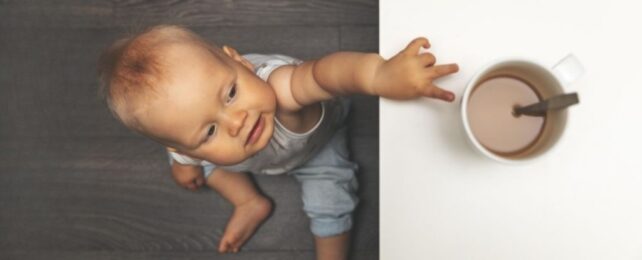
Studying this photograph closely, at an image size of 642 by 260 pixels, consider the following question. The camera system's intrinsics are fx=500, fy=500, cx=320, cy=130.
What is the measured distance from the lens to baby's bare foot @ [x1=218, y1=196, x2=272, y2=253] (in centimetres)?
97

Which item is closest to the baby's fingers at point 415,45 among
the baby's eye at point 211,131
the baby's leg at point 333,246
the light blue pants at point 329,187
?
the baby's eye at point 211,131

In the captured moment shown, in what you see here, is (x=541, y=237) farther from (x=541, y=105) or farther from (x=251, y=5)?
(x=251, y=5)

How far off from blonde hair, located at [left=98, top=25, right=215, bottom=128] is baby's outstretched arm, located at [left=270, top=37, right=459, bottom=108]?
0.14 m

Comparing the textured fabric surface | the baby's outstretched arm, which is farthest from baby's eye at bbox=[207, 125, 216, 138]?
the textured fabric surface

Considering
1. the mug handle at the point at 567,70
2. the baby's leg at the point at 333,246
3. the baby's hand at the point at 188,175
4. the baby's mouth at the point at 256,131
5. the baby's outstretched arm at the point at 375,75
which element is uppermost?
the mug handle at the point at 567,70

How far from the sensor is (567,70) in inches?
15.6

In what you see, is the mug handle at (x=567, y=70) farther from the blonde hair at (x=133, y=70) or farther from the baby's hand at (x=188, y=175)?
the baby's hand at (x=188, y=175)

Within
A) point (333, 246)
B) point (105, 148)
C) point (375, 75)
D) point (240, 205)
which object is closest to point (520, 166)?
point (375, 75)

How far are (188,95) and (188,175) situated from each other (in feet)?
1.56

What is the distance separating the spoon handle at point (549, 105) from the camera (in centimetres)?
38

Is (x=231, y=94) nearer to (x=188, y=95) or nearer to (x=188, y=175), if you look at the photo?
(x=188, y=95)

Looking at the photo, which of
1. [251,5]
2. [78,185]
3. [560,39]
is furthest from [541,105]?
[78,185]

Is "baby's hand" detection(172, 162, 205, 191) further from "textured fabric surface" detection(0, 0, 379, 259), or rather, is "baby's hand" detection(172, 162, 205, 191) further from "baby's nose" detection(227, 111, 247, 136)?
"baby's nose" detection(227, 111, 247, 136)

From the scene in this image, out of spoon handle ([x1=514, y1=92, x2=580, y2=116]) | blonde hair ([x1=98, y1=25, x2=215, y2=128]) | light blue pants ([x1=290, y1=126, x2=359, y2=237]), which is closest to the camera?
spoon handle ([x1=514, y1=92, x2=580, y2=116])
